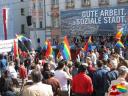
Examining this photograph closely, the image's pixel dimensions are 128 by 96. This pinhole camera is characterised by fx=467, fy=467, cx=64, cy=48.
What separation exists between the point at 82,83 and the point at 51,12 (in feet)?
154

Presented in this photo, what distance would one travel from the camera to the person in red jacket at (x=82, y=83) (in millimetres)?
10672

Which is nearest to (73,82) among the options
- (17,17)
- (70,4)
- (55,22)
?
(70,4)

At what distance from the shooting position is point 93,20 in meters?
47.7

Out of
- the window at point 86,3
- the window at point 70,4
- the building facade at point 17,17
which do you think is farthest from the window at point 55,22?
the building facade at point 17,17

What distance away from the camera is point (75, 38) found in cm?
4966

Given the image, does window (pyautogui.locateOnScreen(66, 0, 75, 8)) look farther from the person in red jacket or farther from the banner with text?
the person in red jacket

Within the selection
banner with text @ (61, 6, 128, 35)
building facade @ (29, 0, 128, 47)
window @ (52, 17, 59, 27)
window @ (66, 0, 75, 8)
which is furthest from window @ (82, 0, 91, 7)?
window @ (52, 17, 59, 27)

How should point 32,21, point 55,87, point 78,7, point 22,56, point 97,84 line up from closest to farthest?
1. point 55,87
2. point 97,84
3. point 22,56
4. point 78,7
5. point 32,21

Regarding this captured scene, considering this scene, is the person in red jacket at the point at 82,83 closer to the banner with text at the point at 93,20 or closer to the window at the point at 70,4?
the banner with text at the point at 93,20

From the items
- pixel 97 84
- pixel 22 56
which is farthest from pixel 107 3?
pixel 97 84

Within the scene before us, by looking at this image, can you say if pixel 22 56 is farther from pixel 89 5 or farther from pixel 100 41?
pixel 89 5

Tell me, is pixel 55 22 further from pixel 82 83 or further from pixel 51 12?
pixel 82 83

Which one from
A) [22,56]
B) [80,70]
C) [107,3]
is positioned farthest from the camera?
[107,3]

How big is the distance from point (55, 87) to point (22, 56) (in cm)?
1881
